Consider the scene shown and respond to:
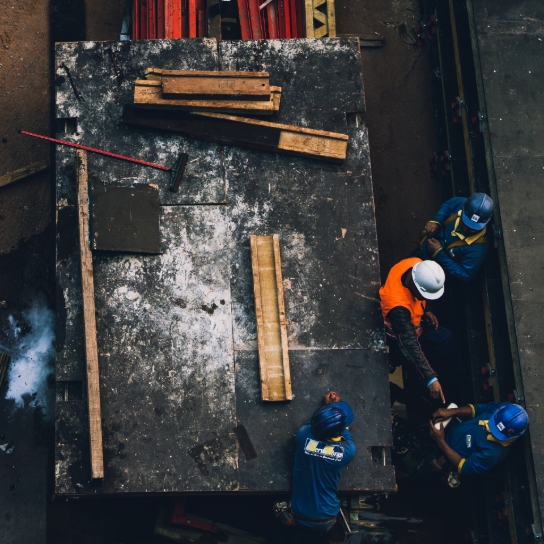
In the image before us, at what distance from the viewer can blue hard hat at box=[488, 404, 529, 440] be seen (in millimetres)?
5996

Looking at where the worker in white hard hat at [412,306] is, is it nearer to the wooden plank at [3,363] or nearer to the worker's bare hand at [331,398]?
the worker's bare hand at [331,398]

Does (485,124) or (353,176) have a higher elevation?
(485,124)

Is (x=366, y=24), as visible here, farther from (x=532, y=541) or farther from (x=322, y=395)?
(x=532, y=541)

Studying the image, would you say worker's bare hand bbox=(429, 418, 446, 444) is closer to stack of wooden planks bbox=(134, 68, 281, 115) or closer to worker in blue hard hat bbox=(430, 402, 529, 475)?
worker in blue hard hat bbox=(430, 402, 529, 475)

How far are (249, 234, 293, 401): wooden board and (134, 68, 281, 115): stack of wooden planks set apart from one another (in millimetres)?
1355

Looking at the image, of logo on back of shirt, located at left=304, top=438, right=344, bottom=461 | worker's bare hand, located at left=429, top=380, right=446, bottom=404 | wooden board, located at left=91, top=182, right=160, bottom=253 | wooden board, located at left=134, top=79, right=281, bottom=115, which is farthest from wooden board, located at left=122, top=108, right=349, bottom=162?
logo on back of shirt, located at left=304, top=438, right=344, bottom=461

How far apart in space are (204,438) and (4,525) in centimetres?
291

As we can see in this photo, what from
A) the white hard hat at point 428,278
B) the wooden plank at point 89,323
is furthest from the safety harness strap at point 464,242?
the wooden plank at point 89,323

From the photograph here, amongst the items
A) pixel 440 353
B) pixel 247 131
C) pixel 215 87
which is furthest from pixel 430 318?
pixel 215 87

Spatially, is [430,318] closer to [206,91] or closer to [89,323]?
[206,91]

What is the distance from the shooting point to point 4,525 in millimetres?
7223

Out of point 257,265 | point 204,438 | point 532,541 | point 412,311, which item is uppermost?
point 257,265

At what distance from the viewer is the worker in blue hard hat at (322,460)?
577 cm

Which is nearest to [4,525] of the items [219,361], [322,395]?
[219,361]
